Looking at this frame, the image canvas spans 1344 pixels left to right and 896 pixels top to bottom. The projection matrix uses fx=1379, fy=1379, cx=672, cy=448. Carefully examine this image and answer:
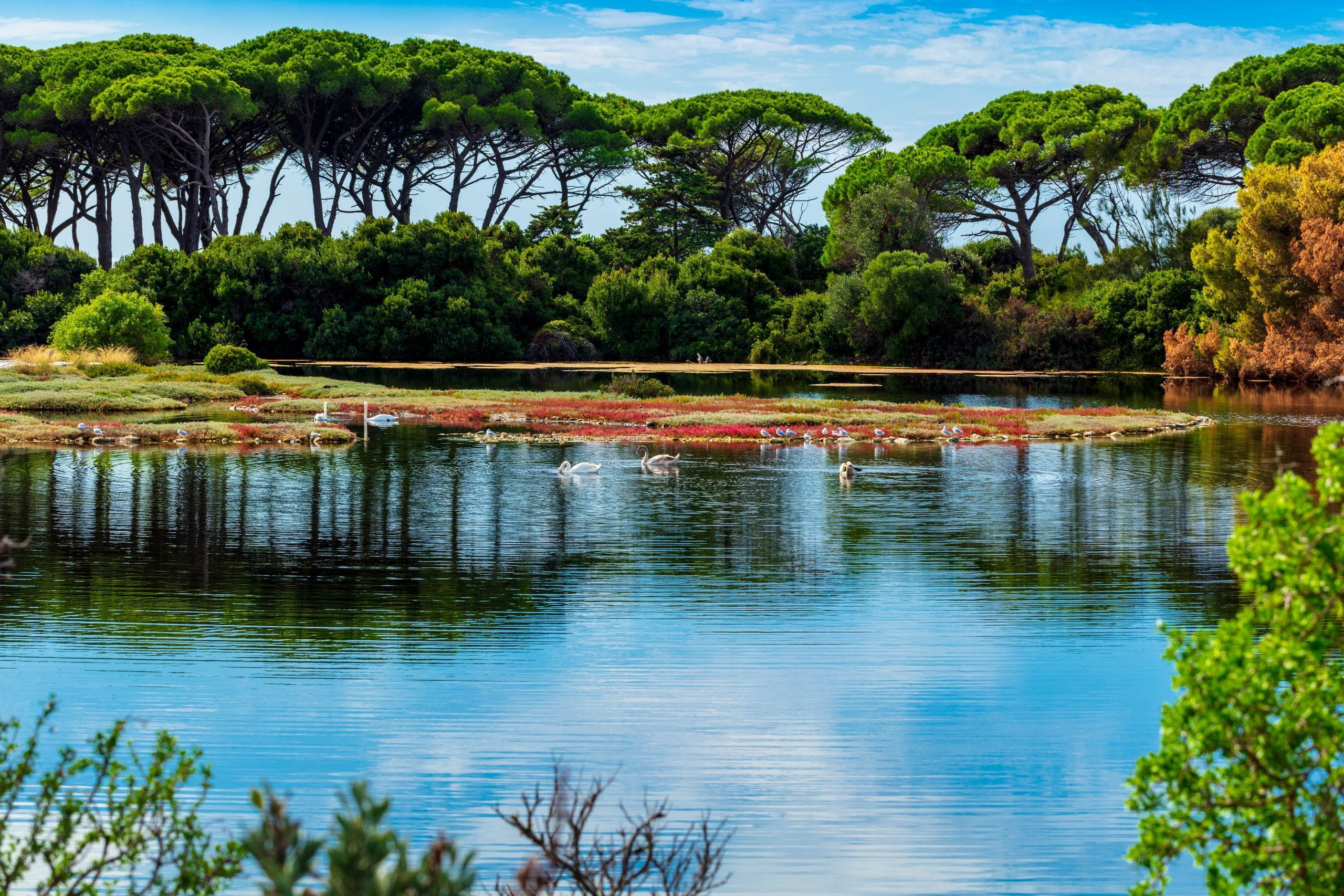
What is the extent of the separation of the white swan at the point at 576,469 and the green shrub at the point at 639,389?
55.9 feet

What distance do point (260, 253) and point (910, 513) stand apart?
5326 cm

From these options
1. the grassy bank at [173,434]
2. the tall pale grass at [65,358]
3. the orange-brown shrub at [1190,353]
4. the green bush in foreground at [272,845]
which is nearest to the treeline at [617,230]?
the orange-brown shrub at [1190,353]

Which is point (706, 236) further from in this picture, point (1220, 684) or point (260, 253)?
point (1220, 684)

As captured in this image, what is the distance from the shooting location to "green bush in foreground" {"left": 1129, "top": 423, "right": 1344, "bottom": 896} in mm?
4414

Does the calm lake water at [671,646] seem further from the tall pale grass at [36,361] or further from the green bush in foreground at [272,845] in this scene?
the tall pale grass at [36,361]

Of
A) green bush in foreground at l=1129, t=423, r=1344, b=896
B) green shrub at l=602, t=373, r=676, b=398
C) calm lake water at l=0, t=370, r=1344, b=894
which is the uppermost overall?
green shrub at l=602, t=373, r=676, b=398

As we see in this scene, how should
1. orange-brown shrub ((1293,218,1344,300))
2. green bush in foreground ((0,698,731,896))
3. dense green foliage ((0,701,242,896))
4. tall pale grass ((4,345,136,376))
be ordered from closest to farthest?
1. green bush in foreground ((0,698,731,896))
2. dense green foliage ((0,701,242,896))
3. tall pale grass ((4,345,136,376))
4. orange-brown shrub ((1293,218,1344,300))

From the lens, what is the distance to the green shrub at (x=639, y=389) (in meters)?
39.0

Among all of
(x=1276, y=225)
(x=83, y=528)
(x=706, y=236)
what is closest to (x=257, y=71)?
(x=706, y=236)

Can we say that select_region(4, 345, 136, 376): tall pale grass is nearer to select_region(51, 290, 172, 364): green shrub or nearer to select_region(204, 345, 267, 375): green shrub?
select_region(51, 290, 172, 364): green shrub

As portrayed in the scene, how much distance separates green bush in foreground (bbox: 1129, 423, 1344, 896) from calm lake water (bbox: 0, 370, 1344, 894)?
2158 mm

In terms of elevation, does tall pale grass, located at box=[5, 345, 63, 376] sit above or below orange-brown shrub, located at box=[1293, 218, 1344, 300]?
below

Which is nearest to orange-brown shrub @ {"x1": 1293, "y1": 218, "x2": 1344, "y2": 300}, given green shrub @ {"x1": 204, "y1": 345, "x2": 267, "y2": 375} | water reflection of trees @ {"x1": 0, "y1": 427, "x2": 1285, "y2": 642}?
water reflection of trees @ {"x1": 0, "y1": 427, "x2": 1285, "y2": 642}

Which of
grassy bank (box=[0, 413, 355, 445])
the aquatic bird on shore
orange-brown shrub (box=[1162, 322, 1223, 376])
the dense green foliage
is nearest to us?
the dense green foliage
